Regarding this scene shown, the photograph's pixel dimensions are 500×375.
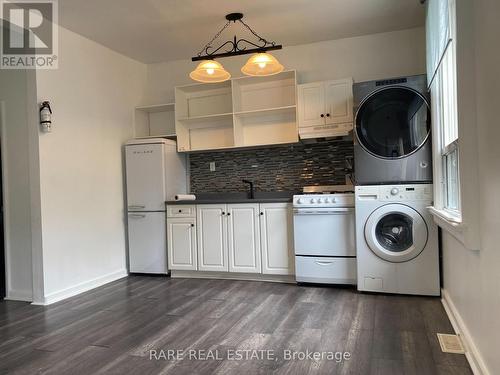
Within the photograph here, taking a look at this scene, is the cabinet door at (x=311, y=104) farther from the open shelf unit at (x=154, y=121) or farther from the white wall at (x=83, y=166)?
the white wall at (x=83, y=166)

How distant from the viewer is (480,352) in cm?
183


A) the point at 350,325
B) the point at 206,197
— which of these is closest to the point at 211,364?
the point at 350,325

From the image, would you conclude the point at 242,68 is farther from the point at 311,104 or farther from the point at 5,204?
the point at 5,204

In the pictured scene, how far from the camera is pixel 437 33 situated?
2.43m

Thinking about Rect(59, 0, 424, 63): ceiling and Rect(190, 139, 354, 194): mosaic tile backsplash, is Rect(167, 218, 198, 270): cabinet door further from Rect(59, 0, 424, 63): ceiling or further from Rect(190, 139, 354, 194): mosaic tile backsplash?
Rect(59, 0, 424, 63): ceiling

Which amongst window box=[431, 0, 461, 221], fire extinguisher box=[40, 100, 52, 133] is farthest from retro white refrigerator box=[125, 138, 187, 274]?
window box=[431, 0, 461, 221]

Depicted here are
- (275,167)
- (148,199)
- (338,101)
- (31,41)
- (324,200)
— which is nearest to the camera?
(31,41)

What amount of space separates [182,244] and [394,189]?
2230 millimetres

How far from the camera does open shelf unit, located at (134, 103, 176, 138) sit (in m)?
4.52

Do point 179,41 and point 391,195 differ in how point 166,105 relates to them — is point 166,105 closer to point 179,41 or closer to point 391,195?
point 179,41

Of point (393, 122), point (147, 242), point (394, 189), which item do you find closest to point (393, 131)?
point (393, 122)

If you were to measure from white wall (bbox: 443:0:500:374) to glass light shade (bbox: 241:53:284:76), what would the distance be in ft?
4.75

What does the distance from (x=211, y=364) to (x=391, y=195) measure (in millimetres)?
2014

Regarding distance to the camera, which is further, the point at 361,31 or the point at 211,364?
the point at 361,31
